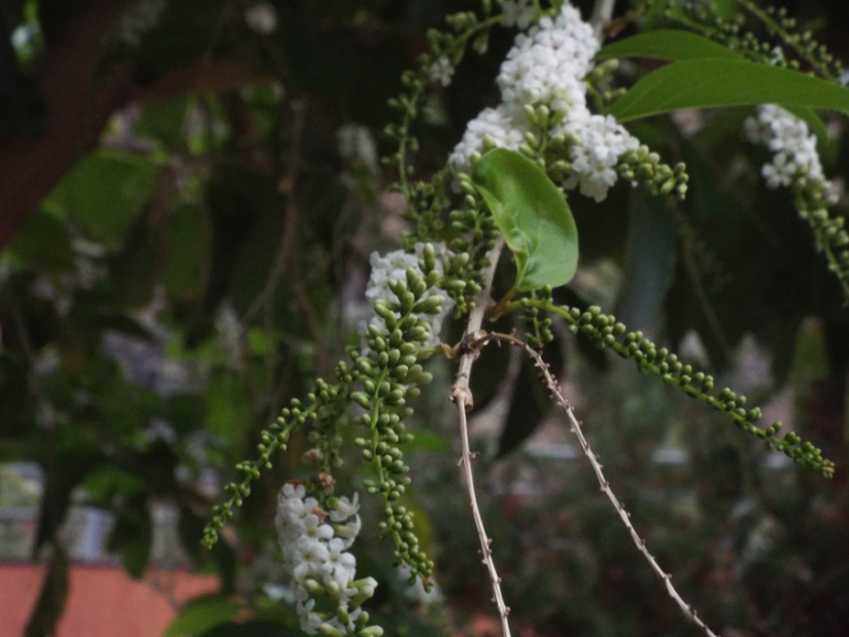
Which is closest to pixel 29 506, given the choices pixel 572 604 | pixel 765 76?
pixel 572 604

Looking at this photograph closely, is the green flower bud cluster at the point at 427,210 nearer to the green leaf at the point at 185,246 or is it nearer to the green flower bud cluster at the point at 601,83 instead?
the green flower bud cluster at the point at 601,83

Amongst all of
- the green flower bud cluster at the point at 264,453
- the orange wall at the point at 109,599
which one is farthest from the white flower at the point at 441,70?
the orange wall at the point at 109,599

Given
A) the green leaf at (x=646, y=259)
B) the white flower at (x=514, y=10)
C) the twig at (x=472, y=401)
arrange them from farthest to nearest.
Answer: the green leaf at (x=646, y=259), the white flower at (x=514, y=10), the twig at (x=472, y=401)

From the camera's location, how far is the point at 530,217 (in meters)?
0.44

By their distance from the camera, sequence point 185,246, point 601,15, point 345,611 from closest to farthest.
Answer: point 345,611 < point 601,15 < point 185,246

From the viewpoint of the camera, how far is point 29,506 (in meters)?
1.80

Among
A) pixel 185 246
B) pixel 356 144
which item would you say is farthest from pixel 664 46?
pixel 185 246

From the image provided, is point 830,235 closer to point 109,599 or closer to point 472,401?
point 472,401

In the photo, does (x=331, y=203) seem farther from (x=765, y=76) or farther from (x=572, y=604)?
(x=572, y=604)

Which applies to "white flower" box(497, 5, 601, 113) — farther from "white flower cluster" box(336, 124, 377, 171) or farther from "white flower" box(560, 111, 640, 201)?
"white flower cluster" box(336, 124, 377, 171)

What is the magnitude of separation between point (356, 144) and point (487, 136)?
1.98 ft

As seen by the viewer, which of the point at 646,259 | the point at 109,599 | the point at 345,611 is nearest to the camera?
the point at 345,611

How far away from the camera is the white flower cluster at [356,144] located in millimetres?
1052

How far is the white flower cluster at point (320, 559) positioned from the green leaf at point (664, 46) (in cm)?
26
